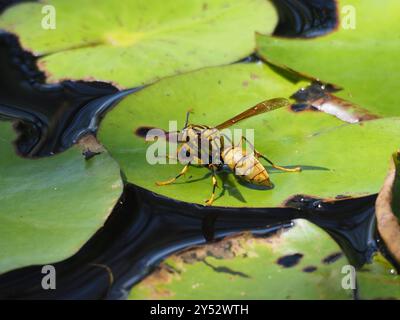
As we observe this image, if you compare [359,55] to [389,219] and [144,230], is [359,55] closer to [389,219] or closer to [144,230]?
[389,219]

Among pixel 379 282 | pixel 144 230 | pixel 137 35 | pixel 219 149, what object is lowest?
pixel 379 282

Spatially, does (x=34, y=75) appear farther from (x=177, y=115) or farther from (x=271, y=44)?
(x=271, y=44)

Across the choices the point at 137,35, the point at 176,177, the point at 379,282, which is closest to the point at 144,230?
the point at 176,177

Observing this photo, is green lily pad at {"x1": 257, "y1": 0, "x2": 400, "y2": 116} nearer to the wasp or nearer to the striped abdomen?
the wasp

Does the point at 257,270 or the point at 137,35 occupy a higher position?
the point at 137,35

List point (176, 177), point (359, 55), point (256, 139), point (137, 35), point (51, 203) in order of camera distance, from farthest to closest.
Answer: point (137, 35) < point (359, 55) < point (256, 139) < point (176, 177) < point (51, 203)

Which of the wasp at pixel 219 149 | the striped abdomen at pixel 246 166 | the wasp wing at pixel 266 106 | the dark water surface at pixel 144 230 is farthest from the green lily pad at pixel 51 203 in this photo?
the wasp wing at pixel 266 106

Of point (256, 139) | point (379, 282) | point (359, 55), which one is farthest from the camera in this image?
point (359, 55)
